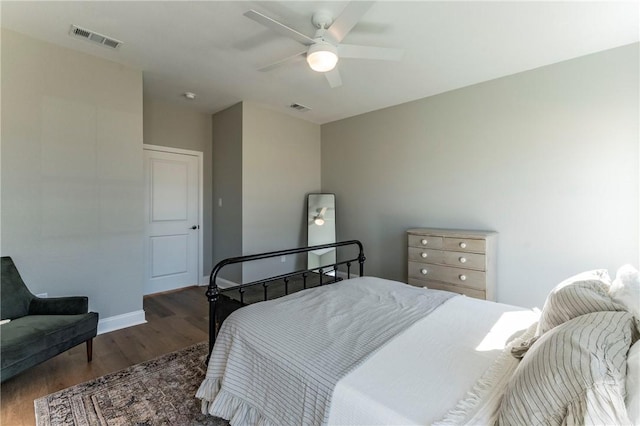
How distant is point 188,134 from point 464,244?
4.18 m

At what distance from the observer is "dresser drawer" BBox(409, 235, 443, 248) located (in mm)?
3344

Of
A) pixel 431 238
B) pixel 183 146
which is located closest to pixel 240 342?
pixel 431 238

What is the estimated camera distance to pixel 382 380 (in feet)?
3.56

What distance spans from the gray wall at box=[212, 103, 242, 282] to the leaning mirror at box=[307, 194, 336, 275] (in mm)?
1207

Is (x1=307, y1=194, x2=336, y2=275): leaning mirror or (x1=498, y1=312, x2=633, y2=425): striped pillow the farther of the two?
(x1=307, y1=194, x2=336, y2=275): leaning mirror

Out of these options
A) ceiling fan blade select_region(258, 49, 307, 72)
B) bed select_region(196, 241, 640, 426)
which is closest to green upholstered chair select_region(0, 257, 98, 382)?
bed select_region(196, 241, 640, 426)

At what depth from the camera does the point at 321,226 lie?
4.87 meters

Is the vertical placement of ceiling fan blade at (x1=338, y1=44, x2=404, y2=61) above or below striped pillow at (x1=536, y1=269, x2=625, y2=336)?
above

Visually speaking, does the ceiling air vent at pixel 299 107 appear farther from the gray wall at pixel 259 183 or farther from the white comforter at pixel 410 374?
the white comforter at pixel 410 374

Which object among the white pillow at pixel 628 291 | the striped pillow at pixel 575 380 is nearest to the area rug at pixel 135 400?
the striped pillow at pixel 575 380

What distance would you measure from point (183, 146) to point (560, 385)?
4.86 m

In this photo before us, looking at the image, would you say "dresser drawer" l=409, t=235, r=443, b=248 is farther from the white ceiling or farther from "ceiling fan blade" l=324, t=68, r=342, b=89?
"ceiling fan blade" l=324, t=68, r=342, b=89

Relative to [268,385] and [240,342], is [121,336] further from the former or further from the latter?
[268,385]

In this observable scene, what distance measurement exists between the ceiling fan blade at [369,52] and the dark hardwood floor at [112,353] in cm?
287
